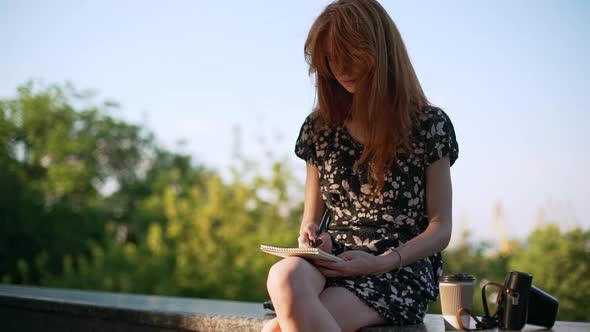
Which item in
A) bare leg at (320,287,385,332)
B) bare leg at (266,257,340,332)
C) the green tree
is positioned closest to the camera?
bare leg at (266,257,340,332)

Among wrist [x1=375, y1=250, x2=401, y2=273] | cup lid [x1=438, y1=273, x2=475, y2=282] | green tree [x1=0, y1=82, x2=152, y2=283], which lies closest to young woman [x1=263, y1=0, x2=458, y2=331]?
wrist [x1=375, y1=250, x2=401, y2=273]

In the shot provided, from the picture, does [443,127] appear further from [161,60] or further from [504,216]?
[161,60]

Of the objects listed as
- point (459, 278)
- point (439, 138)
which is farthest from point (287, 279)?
point (439, 138)

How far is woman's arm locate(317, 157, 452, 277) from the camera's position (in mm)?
2041

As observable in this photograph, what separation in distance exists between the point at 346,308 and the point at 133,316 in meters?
1.45

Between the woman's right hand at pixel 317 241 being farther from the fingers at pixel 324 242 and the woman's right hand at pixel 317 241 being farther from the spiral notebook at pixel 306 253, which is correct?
the spiral notebook at pixel 306 253

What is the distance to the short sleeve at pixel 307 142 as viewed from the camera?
2482 mm

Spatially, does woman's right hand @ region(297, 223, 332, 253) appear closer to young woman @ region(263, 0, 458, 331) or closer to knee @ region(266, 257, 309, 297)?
young woman @ region(263, 0, 458, 331)

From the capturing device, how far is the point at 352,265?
2.03 m

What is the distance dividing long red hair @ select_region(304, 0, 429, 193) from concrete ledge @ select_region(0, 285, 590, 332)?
584 millimetres

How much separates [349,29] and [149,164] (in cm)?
2980

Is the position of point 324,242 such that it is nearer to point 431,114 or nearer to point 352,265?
point 352,265

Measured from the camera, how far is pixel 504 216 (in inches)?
363

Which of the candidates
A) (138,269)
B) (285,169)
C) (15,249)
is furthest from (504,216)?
(15,249)
